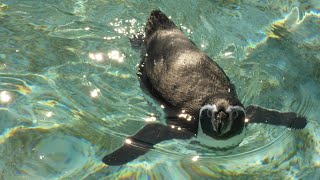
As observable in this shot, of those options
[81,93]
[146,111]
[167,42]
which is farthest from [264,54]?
[81,93]

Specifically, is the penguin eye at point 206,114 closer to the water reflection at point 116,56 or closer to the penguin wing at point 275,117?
the penguin wing at point 275,117

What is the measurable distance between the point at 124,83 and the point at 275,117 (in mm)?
1644

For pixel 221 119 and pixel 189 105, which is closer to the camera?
pixel 221 119

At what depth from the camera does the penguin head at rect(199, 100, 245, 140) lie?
4.09 metres

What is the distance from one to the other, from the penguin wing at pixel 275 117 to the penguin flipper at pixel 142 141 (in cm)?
71

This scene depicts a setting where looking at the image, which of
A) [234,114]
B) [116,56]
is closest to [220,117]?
[234,114]

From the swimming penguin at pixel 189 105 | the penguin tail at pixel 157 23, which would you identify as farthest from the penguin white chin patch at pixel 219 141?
the penguin tail at pixel 157 23

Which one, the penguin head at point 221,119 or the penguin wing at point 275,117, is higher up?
the penguin head at point 221,119

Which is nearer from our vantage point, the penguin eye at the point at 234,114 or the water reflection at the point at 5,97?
the penguin eye at the point at 234,114

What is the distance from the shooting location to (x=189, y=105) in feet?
15.0

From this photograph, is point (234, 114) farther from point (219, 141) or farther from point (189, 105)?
point (189, 105)

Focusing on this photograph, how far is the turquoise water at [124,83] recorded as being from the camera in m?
4.47

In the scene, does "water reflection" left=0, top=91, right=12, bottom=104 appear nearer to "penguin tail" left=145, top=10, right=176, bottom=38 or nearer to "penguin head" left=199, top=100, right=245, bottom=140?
"penguin tail" left=145, top=10, right=176, bottom=38

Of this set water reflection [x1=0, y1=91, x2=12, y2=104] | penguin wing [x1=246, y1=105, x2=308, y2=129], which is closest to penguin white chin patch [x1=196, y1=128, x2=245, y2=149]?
penguin wing [x1=246, y1=105, x2=308, y2=129]
